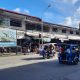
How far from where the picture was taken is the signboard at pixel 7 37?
33156mm

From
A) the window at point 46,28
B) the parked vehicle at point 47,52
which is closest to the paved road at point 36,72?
the parked vehicle at point 47,52

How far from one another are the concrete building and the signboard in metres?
1.64

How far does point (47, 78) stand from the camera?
13062 millimetres

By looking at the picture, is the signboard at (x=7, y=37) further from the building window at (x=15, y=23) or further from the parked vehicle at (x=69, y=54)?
the parked vehicle at (x=69, y=54)

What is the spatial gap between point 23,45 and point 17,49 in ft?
Result: 8.22

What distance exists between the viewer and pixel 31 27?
42.1 metres

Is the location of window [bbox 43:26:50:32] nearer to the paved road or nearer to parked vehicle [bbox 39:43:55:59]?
parked vehicle [bbox 39:43:55:59]

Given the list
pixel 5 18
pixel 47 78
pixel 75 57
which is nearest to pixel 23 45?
pixel 5 18

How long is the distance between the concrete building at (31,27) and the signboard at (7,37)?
1.64 m

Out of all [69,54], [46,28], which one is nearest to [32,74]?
[69,54]

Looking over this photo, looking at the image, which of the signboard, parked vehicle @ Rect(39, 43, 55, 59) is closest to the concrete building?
the signboard

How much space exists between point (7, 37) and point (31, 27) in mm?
9030

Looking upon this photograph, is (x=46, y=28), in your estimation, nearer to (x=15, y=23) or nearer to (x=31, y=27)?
(x=31, y=27)

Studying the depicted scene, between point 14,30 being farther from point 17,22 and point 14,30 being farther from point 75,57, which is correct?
point 75,57
